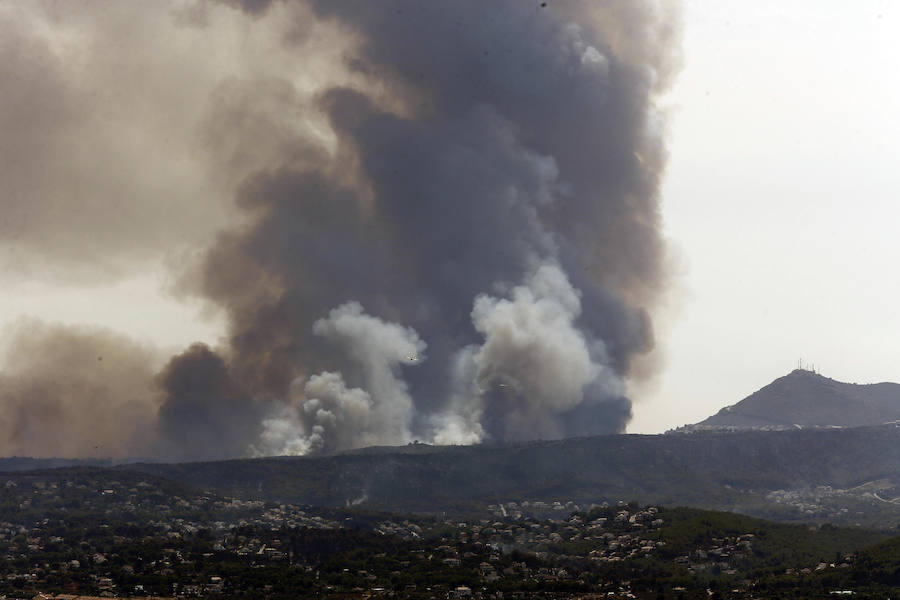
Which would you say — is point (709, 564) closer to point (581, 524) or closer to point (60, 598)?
point (581, 524)

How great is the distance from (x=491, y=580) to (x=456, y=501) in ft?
235

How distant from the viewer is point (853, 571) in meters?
120

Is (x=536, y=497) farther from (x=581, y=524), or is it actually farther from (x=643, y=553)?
(x=643, y=553)

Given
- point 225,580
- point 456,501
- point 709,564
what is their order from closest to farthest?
point 225,580
point 709,564
point 456,501

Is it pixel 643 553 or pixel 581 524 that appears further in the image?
pixel 581 524

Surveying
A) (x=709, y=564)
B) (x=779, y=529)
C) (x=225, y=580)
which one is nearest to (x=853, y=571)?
(x=709, y=564)

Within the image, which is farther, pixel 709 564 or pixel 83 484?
pixel 83 484

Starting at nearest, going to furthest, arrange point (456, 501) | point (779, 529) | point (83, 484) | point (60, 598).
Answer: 1. point (60, 598)
2. point (779, 529)
3. point (83, 484)
4. point (456, 501)

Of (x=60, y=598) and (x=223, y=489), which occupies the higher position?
(x=223, y=489)

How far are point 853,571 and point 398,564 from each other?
44655 millimetres

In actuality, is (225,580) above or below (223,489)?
below

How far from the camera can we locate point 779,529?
145 m

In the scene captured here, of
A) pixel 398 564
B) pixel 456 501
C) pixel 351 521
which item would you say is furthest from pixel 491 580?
pixel 456 501

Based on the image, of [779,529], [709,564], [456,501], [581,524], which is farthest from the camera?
[456,501]
